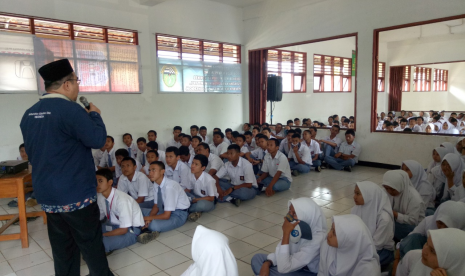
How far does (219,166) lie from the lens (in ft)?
14.2

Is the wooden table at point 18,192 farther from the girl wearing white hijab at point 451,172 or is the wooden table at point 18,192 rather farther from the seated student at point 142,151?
the girl wearing white hijab at point 451,172

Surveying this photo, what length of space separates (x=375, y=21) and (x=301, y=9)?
1.66 m

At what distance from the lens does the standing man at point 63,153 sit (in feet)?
5.47

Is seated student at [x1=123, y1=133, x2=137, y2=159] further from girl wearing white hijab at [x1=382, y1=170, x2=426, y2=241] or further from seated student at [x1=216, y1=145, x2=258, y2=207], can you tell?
girl wearing white hijab at [x1=382, y1=170, x2=426, y2=241]

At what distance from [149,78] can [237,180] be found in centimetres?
331

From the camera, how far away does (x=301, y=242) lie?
6.68ft

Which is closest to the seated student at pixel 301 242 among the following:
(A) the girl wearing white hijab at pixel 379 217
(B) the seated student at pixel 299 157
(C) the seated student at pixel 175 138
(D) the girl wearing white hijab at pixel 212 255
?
(A) the girl wearing white hijab at pixel 379 217

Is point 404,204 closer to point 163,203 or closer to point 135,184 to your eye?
point 163,203

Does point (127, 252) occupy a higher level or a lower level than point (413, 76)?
lower

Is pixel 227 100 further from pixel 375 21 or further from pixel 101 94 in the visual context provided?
pixel 375 21

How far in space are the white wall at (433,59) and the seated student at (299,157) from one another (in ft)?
21.2

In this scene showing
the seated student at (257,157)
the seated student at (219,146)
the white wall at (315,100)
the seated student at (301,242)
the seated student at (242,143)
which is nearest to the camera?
the seated student at (301,242)

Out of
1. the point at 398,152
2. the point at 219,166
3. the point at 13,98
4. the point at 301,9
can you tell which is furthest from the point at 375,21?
the point at 13,98

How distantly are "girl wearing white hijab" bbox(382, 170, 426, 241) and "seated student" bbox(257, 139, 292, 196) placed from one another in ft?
5.82
